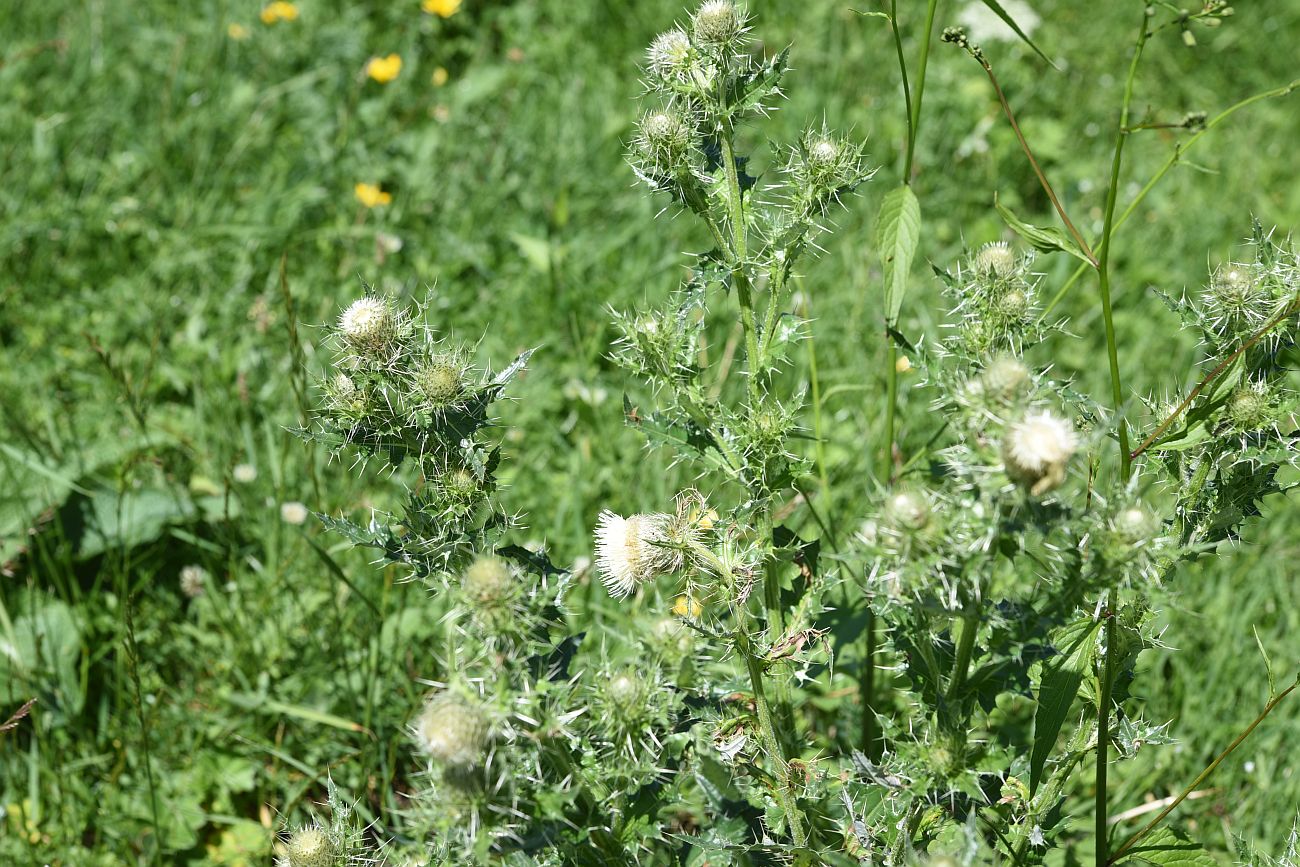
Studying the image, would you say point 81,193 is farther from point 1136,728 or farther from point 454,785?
point 1136,728

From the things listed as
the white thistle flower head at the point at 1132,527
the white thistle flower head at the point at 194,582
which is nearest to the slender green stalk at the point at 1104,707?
the white thistle flower head at the point at 1132,527

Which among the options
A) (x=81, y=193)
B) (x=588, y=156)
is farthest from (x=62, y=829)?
(x=588, y=156)

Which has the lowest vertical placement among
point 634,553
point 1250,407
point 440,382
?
point 634,553

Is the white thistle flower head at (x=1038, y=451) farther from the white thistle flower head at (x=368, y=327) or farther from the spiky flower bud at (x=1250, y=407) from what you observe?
the white thistle flower head at (x=368, y=327)

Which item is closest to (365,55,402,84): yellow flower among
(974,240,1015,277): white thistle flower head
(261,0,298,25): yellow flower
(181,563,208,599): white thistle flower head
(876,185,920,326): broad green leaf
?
(261,0,298,25): yellow flower

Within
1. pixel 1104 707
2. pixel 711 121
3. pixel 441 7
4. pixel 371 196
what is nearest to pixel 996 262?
pixel 711 121

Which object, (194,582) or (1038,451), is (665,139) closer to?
(1038,451)

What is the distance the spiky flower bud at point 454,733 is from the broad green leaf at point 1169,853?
133 cm

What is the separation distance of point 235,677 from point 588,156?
2802mm

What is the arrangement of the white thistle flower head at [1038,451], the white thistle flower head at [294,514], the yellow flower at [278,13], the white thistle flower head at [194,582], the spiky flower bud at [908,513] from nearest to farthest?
the white thistle flower head at [1038,451] < the spiky flower bud at [908,513] < the white thistle flower head at [194,582] < the white thistle flower head at [294,514] < the yellow flower at [278,13]

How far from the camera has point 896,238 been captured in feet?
7.32

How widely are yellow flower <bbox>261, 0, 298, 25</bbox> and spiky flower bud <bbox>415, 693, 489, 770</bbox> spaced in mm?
4754

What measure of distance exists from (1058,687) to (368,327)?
1334 mm

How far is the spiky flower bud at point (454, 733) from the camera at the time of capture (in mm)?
1533
